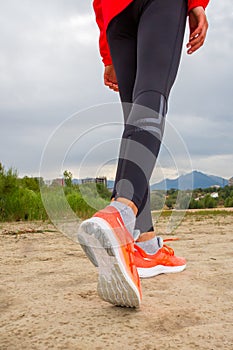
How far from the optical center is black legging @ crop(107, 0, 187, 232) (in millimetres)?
1102

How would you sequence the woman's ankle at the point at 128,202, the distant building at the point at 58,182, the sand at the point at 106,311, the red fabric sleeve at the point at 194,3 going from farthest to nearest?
the distant building at the point at 58,182 < the red fabric sleeve at the point at 194,3 < the woman's ankle at the point at 128,202 < the sand at the point at 106,311

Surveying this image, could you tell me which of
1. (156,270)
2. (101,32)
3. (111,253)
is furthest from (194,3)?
(156,270)

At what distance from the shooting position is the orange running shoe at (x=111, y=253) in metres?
1.02

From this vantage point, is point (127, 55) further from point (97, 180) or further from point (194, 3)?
point (97, 180)

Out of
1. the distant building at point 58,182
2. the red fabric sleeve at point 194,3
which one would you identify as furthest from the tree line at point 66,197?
the red fabric sleeve at point 194,3

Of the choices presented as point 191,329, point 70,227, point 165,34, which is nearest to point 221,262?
point 70,227

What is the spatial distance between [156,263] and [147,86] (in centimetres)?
70

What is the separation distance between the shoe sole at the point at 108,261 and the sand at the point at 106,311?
0.18 feet

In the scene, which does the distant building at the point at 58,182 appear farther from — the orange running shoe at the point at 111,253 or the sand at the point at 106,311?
the orange running shoe at the point at 111,253

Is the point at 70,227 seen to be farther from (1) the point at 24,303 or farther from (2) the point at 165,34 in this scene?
(2) the point at 165,34

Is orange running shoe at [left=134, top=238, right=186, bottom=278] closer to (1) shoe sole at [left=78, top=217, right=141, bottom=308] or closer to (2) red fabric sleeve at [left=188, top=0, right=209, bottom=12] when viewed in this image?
(1) shoe sole at [left=78, top=217, right=141, bottom=308]

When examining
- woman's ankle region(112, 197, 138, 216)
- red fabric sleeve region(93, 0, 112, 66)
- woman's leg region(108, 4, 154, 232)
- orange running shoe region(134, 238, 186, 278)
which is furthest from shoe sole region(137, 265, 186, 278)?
red fabric sleeve region(93, 0, 112, 66)

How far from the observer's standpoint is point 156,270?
1575 millimetres

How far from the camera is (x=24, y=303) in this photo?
4.06 ft
